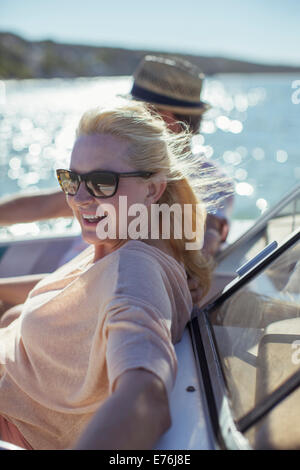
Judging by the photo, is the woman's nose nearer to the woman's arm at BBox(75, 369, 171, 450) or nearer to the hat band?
the woman's arm at BBox(75, 369, 171, 450)

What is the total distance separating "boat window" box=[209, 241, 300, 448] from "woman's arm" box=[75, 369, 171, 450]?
0.71 feet

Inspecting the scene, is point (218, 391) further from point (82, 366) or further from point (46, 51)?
point (46, 51)

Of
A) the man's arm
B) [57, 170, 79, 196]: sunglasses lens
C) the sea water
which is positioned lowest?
the sea water

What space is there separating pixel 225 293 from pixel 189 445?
0.53 meters

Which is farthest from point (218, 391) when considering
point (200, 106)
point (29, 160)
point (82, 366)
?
point (29, 160)

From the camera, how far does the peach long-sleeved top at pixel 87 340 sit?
827mm

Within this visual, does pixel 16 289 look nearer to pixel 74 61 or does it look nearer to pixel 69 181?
pixel 69 181

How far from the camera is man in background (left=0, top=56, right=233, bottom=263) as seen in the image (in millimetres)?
2266

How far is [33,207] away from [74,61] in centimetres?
6053

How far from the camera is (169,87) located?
246 cm

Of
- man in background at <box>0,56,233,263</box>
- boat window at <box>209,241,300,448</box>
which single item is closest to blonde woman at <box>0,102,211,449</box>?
boat window at <box>209,241,300,448</box>

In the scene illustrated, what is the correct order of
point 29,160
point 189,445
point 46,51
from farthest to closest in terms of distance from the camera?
1. point 46,51
2. point 29,160
3. point 189,445
